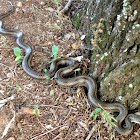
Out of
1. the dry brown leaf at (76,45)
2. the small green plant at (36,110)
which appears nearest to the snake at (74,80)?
the dry brown leaf at (76,45)

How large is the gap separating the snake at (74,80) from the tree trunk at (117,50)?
0.67 ft

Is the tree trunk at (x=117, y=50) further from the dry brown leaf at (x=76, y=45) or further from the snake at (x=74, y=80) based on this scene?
the dry brown leaf at (x=76, y=45)

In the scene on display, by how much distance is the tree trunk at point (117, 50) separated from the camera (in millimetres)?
2746

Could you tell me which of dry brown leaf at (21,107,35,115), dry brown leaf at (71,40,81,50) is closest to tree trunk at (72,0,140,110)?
dry brown leaf at (71,40,81,50)

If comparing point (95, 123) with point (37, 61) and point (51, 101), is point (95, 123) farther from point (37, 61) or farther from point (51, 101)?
point (37, 61)

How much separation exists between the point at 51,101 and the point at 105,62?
4.54 ft

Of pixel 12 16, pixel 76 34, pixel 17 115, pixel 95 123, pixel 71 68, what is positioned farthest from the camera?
pixel 12 16

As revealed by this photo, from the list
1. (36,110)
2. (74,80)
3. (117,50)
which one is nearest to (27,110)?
(36,110)

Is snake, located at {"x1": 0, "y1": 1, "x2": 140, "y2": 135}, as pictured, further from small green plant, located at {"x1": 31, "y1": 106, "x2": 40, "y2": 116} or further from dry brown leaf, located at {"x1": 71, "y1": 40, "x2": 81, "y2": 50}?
small green plant, located at {"x1": 31, "y1": 106, "x2": 40, "y2": 116}

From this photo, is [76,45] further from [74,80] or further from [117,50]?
[117,50]

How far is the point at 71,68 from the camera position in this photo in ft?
12.8

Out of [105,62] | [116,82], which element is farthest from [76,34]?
[116,82]

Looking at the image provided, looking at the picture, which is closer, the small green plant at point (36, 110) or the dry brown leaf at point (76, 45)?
the small green plant at point (36, 110)

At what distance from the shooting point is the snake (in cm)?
329
